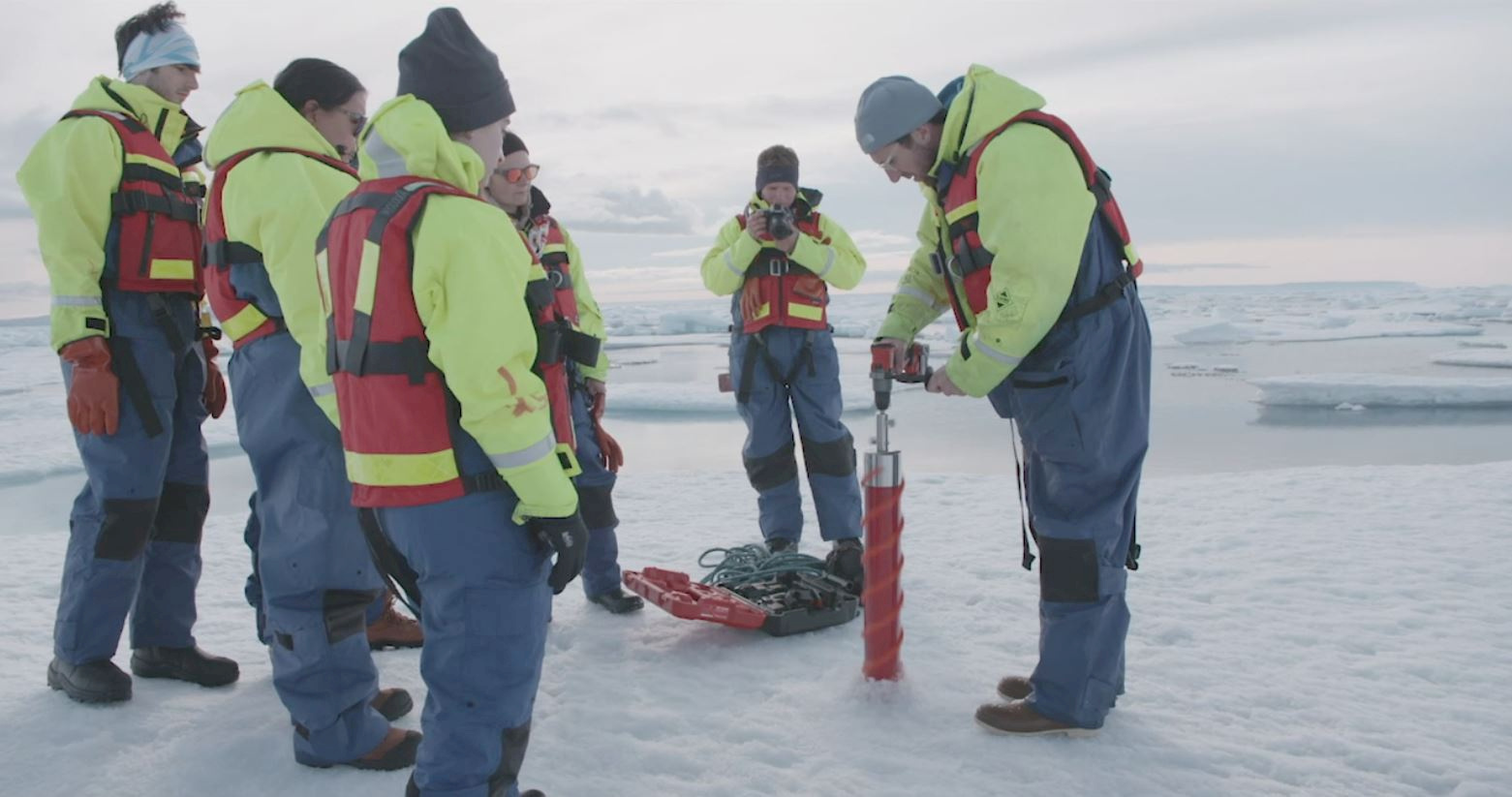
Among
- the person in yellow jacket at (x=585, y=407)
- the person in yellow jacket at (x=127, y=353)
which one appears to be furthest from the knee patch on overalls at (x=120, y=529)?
the person in yellow jacket at (x=585, y=407)

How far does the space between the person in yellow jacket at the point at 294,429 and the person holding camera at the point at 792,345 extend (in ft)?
6.60

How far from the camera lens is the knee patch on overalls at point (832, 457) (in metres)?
4.22

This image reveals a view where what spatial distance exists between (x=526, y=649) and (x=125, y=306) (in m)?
1.82

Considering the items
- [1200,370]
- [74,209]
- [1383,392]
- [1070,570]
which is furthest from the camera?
[1200,370]

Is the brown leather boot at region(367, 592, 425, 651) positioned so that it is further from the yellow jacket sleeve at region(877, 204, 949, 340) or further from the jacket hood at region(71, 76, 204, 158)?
the yellow jacket sleeve at region(877, 204, 949, 340)

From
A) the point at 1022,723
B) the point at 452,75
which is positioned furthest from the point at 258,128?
the point at 1022,723

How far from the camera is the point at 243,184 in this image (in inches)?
96.9

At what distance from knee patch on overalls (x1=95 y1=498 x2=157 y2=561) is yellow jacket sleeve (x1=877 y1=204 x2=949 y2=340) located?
233cm

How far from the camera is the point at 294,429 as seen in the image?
2.43 metres

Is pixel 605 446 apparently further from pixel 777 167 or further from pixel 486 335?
pixel 486 335

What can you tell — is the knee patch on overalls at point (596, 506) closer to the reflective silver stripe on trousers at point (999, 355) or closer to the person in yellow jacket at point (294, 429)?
the person in yellow jacket at point (294, 429)

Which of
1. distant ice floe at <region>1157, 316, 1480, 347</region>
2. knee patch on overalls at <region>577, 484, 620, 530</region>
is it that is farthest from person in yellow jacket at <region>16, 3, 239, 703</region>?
distant ice floe at <region>1157, 316, 1480, 347</region>

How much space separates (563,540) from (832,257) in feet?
8.45

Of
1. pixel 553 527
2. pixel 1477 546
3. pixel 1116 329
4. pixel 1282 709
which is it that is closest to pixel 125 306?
pixel 553 527
